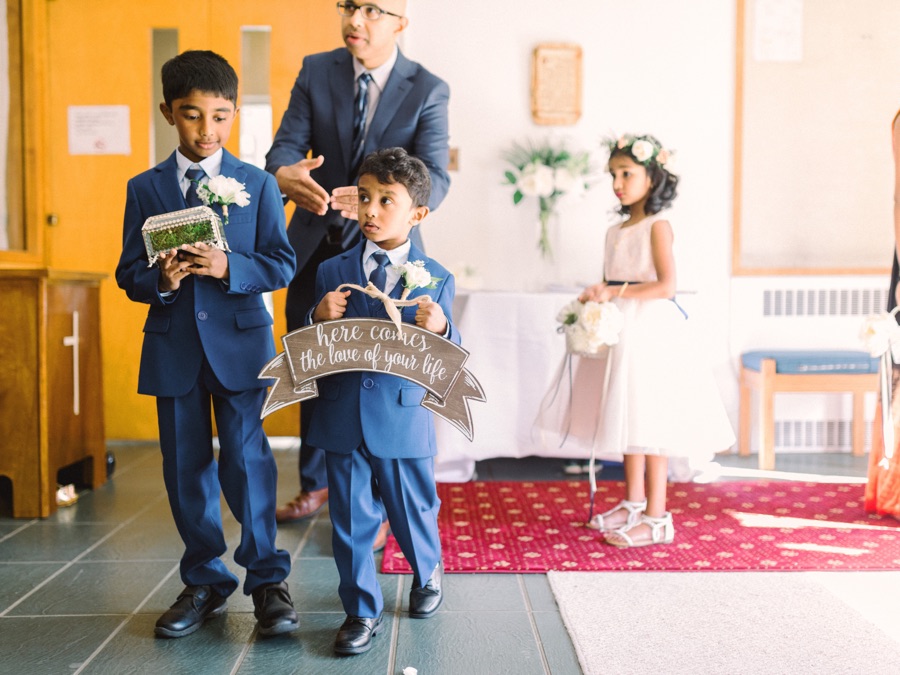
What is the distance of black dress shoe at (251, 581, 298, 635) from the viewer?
6.51 feet

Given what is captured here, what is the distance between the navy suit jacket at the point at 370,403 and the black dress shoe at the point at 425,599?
39cm

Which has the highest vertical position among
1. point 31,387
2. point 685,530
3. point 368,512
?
point 31,387

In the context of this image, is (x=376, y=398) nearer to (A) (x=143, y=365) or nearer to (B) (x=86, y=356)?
(A) (x=143, y=365)

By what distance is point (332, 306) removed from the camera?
191cm

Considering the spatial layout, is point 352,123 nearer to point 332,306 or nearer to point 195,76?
point 195,76

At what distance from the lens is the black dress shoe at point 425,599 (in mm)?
2133

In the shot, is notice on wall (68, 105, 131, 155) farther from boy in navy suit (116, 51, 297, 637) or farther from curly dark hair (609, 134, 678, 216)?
curly dark hair (609, 134, 678, 216)

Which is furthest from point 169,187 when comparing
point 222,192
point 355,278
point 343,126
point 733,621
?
point 733,621

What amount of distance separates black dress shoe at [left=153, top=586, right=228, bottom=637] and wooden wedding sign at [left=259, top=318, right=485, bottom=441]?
55 centimetres

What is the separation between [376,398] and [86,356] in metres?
2.14

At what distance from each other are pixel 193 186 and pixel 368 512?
0.89m

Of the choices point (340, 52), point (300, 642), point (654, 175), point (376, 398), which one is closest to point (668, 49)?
point (654, 175)

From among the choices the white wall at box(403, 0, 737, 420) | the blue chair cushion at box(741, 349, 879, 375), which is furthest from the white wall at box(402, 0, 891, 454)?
the blue chair cushion at box(741, 349, 879, 375)

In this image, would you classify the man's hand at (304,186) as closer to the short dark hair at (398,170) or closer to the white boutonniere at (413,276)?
the short dark hair at (398,170)
